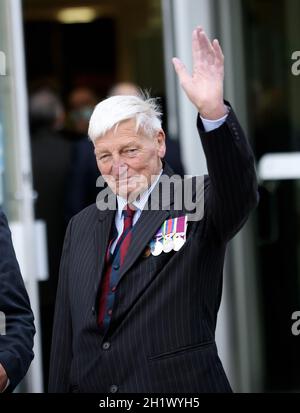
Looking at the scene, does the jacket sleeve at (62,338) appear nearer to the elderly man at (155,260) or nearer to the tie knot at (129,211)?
the elderly man at (155,260)

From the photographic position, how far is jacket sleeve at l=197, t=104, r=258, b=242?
220 centimetres

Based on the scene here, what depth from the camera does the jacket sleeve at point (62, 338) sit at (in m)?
2.54

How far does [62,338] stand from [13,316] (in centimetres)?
18

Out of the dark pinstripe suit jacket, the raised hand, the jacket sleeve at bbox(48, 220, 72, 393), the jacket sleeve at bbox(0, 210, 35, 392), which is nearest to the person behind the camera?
the raised hand

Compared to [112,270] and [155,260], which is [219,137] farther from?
[112,270]

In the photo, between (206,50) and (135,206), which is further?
(135,206)

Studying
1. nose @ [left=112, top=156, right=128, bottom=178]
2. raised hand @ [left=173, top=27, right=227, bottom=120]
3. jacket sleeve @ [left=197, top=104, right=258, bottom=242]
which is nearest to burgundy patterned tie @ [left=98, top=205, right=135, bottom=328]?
nose @ [left=112, top=156, right=128, bottom=178]

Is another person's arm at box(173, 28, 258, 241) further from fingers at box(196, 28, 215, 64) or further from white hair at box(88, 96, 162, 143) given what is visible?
white hair at box(88, 96, 162, 143)

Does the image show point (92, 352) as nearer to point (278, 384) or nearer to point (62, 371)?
point (62, 371)

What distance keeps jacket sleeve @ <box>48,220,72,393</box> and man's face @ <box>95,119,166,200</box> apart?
0.93 ft

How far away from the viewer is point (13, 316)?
8.00ft

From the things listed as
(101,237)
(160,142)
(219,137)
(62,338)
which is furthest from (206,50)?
(62,338)

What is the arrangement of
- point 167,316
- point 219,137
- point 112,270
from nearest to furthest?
point 219,137, point 167,316, point 112,270

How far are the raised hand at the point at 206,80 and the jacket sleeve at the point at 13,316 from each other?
0.61 metres
